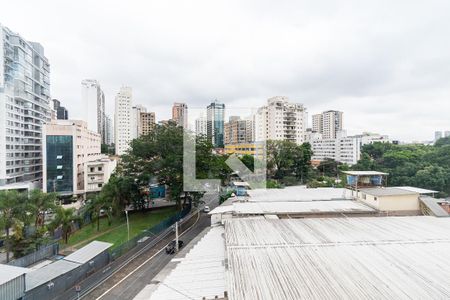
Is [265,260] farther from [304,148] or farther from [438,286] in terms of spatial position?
[304,148]

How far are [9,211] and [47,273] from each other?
4.87m

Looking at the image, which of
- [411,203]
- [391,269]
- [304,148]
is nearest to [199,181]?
[411,203]

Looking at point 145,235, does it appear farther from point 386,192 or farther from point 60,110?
→ point 60,110

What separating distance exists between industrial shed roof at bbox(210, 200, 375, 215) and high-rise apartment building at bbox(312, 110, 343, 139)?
67.3 m

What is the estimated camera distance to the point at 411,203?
33.7 feet

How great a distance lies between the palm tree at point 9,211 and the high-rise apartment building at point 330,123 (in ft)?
245

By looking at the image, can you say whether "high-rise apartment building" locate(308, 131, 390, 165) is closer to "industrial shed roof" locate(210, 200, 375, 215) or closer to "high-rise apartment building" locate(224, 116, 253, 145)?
"high-rise apartment building" locate(224, 116, 253, 145)

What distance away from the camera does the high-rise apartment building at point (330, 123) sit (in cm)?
7421

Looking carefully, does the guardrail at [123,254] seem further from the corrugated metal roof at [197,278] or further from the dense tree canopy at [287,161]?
the dense tree canopy at [287,161]

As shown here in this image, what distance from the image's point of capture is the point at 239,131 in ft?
186

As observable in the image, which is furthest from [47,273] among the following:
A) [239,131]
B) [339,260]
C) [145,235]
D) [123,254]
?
[239,131]

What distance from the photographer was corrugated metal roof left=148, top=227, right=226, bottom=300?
584cm

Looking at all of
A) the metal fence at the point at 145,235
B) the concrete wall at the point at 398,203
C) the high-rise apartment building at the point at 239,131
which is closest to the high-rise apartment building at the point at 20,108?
the metal fence at the point at 145,235

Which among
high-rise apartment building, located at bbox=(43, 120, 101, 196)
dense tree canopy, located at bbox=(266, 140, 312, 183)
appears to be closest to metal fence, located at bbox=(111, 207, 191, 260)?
high-rise apartment building, located at bbox=(43, 120, 101, 196)
